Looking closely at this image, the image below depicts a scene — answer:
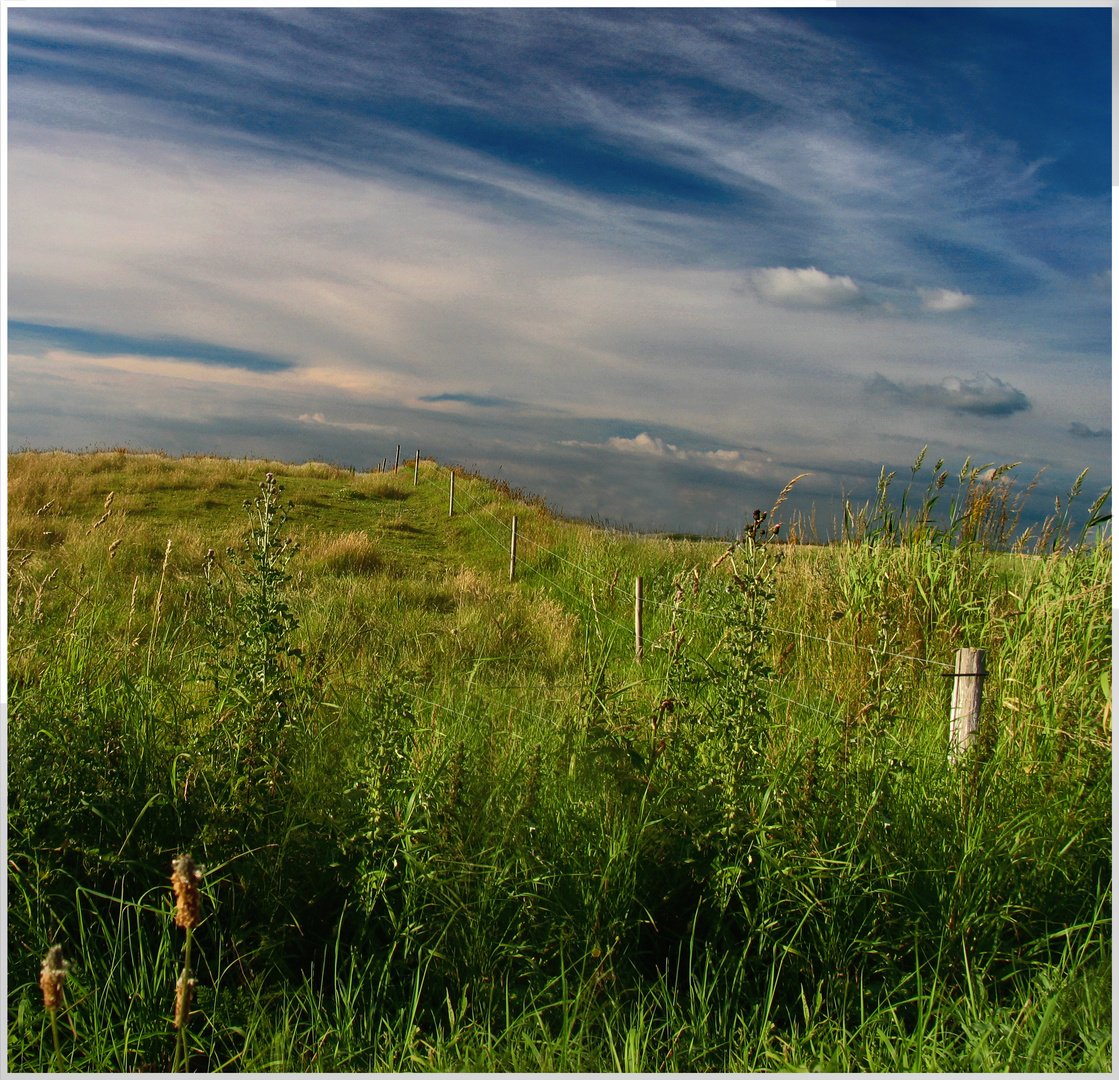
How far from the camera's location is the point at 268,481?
316 cm

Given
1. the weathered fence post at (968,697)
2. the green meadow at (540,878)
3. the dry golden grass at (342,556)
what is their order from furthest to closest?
the dry golden grass at (342,556)
the weathered fence post at (968,697)
the green meadow at (540,878)

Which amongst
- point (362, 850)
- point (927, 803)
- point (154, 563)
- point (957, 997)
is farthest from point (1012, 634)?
point (154, 563)

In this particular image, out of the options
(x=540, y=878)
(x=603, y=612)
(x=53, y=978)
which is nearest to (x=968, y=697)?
(x=540, y=878)

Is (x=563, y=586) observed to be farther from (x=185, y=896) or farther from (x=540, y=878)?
(x=185, y=896)

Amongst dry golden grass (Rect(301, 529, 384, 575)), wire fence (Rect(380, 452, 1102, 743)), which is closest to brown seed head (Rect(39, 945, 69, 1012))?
wire fence (Rect(380, 452, 1102, 743))

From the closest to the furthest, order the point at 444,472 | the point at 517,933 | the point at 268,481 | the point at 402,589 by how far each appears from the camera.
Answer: the point at 517,933 < the point at 268,481 < the point at 402,589 < the point at 444,472

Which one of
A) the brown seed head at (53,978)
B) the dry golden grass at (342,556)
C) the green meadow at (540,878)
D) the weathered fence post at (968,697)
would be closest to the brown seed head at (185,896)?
the brown seed head at (53,978)

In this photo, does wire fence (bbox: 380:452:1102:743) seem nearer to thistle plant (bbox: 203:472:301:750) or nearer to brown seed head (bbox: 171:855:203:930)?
thistle plant (bbox: 203:472:301:750)

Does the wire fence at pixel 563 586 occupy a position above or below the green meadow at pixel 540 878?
above

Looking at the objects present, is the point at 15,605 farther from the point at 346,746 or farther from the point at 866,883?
the point at 866,883

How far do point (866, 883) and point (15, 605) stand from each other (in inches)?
167

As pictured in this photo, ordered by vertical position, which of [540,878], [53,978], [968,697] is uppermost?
[968,697]

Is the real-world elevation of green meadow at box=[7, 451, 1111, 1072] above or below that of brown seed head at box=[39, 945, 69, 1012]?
below

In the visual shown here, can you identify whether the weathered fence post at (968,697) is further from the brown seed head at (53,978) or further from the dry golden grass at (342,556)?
the dry golden grass at (342,556)
